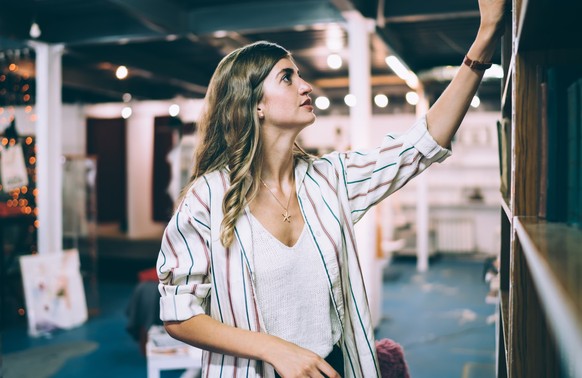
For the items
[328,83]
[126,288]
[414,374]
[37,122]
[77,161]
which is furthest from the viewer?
[328,83]

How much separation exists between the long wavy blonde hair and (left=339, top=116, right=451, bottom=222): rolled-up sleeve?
271 millimetres

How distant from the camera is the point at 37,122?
21.3 ft

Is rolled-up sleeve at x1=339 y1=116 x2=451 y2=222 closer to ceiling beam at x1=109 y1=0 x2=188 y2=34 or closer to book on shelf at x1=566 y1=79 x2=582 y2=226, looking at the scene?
book on shelf at x1=566 y1=79 x2=582 y2=226

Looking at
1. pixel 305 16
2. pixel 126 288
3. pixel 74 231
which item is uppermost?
pixel 305 16

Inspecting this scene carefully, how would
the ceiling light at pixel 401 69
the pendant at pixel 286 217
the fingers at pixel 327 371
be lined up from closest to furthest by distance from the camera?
the fingers at pixel 327 371, the pendant at pixel 286 217, the ceiling light at pixel 401 69

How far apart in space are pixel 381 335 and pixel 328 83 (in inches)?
243

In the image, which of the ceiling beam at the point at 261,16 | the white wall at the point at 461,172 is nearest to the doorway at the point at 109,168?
the white wall at the point at 461,172

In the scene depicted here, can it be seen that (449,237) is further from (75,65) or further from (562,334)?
(562,334)

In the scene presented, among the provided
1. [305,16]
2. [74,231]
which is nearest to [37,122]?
[74,231]

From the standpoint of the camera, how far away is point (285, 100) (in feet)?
5.34

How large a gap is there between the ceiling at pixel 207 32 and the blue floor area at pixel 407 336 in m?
2.75

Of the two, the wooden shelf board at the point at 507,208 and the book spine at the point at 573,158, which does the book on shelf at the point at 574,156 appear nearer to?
the book spine at the point at 573,158

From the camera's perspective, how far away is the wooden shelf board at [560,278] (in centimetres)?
38

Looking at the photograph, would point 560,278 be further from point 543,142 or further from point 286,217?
point 286,217
